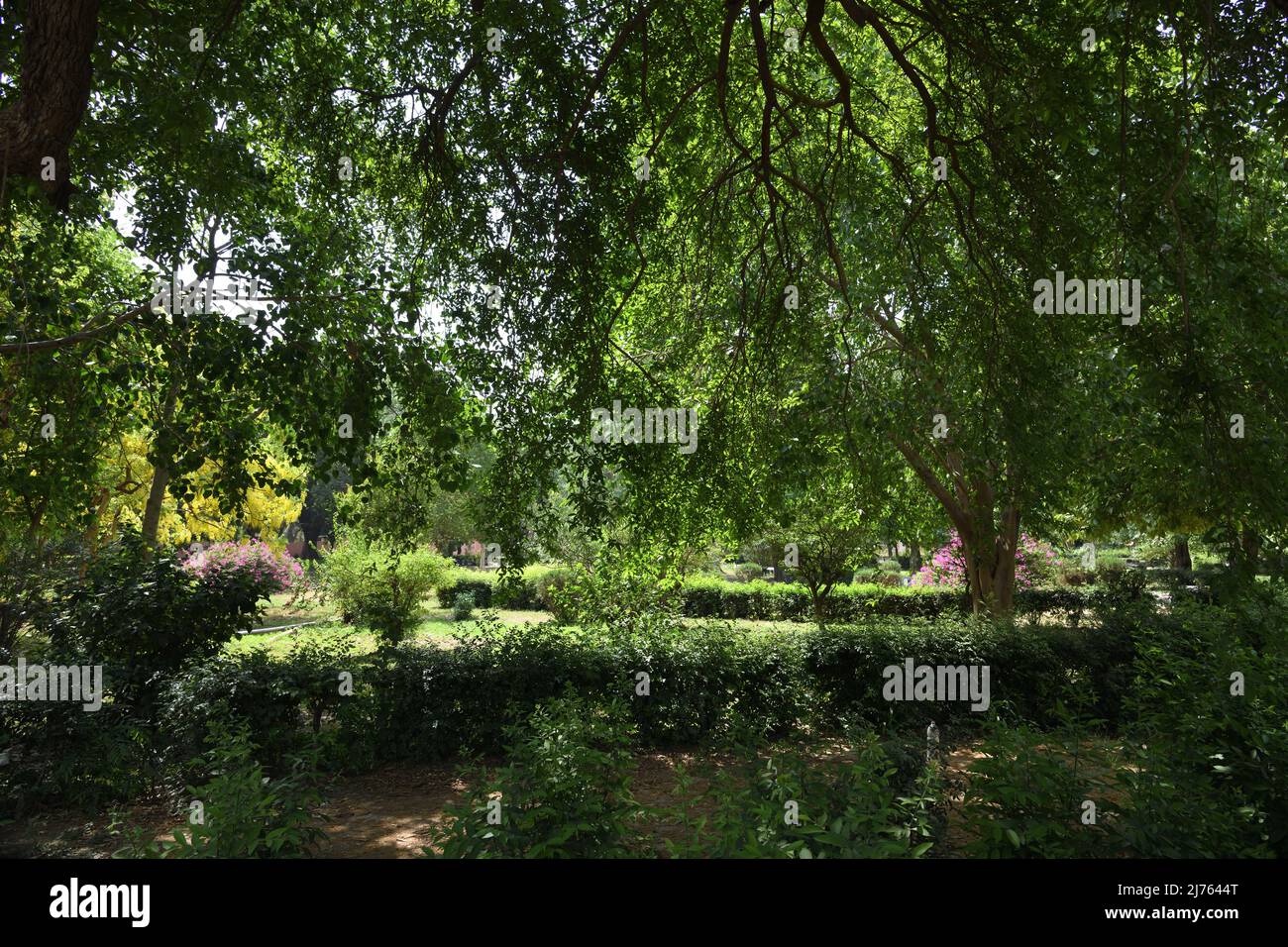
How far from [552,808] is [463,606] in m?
24.4

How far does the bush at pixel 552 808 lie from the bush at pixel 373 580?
42.9 ft

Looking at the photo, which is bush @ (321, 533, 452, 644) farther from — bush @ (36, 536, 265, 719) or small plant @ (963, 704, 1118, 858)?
small plant @ (963, 704, 1118, 858)

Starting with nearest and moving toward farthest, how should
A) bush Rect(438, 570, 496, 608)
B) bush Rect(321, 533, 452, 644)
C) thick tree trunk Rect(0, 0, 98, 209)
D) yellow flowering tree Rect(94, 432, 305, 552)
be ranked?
thick tree trunk Rect(0, 0, 98, 209)
yellow flowering tree Rect(94, 432, 305, 552)
bush Rect(321, 533, 452, 644)
bush Rect(438, 570, 496, 608)

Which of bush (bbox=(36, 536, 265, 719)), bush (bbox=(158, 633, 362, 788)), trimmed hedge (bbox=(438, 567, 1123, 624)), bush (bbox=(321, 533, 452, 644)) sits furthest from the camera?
trimmed hedge (bbox=(438, 567, 1123, 624))

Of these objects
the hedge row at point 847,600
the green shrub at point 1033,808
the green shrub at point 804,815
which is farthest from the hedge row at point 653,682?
the hedge row at point 847,600

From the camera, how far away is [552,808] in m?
3.07

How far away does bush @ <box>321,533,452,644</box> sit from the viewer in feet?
53.6

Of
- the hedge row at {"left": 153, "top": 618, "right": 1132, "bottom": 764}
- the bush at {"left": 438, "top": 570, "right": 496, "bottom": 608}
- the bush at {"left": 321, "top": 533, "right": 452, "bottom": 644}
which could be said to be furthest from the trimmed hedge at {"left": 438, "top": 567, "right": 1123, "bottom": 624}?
the hedge row at {"left": 153, "top": 618, "right": 1132, "bottom": 764}

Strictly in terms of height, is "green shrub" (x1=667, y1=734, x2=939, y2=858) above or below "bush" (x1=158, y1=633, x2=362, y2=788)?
above

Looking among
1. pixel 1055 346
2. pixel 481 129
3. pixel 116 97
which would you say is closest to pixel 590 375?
pixel 481 129

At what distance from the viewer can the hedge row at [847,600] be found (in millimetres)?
21109

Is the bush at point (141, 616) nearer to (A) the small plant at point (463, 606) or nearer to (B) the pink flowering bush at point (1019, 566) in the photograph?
(B) the pink flowering bush at point (1019, 566)

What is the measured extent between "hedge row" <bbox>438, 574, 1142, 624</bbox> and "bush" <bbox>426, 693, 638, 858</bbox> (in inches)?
630
